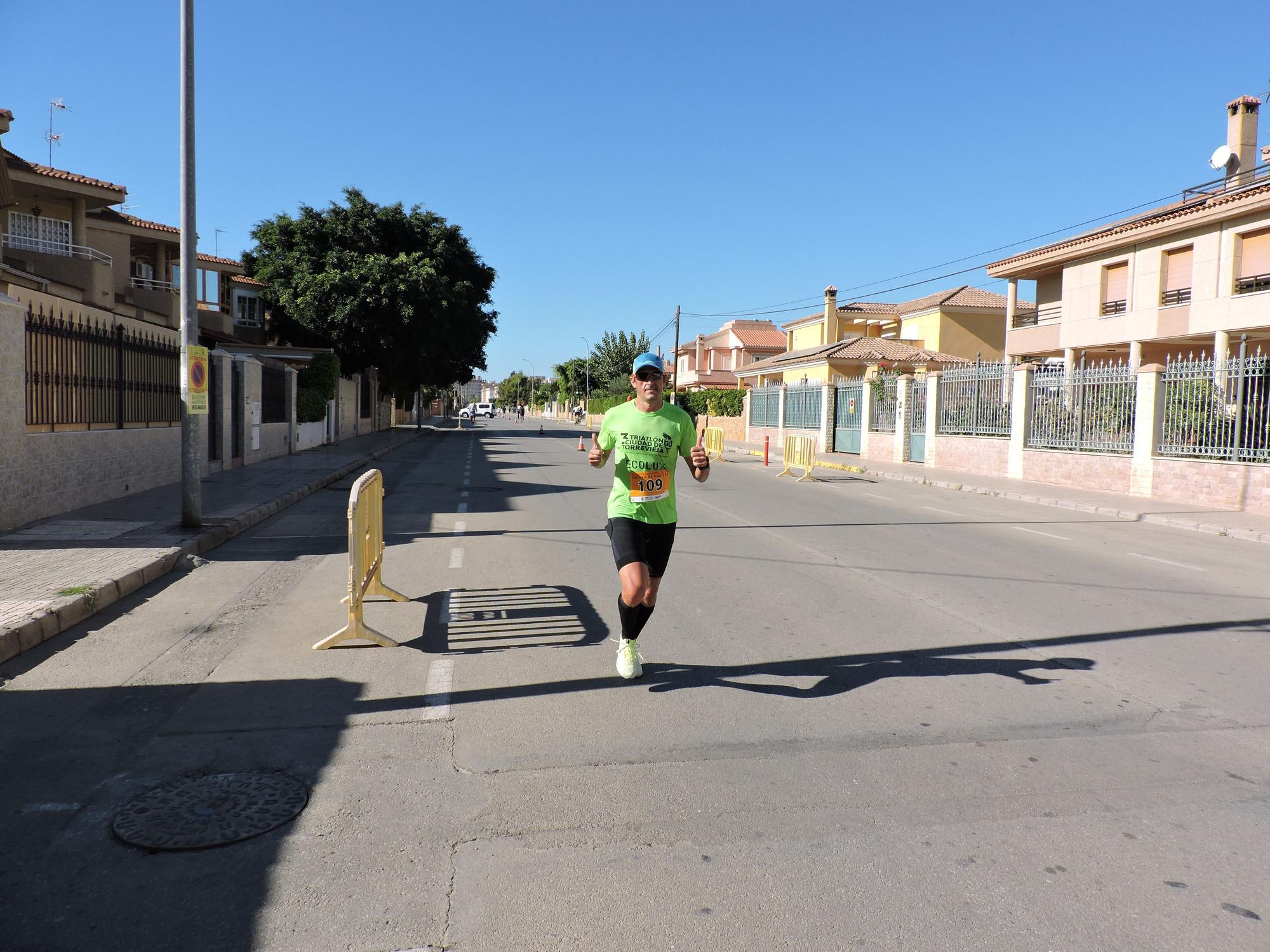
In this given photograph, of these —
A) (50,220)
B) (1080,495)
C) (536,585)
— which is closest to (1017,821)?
(536,585)

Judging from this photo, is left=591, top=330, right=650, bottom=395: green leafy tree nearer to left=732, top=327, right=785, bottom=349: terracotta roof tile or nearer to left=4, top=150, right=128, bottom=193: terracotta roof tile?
left=732, top=327, right=785, bottom=349: terracotta roof tile

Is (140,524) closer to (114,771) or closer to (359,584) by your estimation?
(359,584)

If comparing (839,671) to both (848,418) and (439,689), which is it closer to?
(439,689)

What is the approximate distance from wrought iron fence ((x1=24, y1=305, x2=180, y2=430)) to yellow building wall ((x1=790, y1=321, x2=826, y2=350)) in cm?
4716

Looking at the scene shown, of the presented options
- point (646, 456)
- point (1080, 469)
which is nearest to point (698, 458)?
point (646, 456)

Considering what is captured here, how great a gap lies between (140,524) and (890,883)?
10175 millimetres

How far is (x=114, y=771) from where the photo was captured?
407 centimetres

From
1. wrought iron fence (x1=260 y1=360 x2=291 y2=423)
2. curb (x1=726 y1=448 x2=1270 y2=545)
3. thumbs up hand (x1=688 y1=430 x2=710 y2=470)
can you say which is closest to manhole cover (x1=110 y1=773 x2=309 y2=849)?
thumbs up hand (x1=688 y1=430 x2=710 y2=470)

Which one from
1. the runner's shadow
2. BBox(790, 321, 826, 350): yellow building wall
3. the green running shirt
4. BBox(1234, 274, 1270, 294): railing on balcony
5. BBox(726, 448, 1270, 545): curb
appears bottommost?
the runner's shadow

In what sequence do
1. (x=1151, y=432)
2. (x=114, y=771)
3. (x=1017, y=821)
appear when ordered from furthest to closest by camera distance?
(x=1151, y=432), (x=114, y=771), (x=1017, y=821)

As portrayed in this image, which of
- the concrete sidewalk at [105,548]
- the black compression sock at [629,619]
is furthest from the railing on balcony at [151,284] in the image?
the black compression sock at [629,619]

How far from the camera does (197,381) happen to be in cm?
1073

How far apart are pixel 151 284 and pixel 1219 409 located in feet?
111

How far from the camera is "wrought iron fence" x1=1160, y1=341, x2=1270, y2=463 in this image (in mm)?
15648
